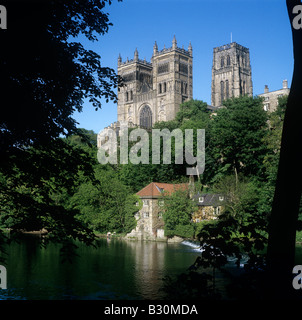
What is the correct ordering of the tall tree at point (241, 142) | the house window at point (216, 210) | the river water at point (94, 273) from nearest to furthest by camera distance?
the river water at point (94, 273), the house window at point (216, 210), the tall tree at point (241, 142)

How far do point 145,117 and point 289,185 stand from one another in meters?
102

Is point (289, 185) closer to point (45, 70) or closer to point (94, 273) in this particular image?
point (45, 70)

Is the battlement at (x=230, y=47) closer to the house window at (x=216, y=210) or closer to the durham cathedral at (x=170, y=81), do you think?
the durham cathedral at (x=170, y=81)

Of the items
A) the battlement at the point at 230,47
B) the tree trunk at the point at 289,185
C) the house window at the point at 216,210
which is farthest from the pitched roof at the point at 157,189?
the battlement at the point at 230,47

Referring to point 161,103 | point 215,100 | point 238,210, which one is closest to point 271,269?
point 238,210

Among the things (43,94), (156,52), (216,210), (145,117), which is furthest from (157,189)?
(156,52)

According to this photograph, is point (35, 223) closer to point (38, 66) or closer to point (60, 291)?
point (38, 66)

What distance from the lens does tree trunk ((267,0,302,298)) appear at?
604 cm

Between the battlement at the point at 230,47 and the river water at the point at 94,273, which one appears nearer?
the river water at the point at 94,273

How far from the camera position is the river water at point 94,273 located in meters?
19.3

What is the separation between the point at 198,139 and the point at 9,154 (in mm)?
49123

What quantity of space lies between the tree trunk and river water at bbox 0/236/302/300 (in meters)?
9.25

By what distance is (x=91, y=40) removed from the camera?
395 inches

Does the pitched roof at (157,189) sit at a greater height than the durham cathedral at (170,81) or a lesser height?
lesser
